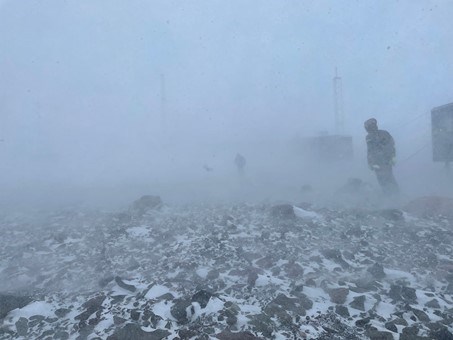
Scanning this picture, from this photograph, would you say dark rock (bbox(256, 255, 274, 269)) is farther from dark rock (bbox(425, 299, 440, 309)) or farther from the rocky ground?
dark rock (bbox(425, 299, 440, 309))

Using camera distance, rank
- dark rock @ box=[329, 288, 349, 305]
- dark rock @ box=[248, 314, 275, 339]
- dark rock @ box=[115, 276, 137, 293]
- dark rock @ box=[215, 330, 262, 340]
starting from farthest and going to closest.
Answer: dark rock @ box=[115, 276, 137, 293], dark rock @ box=[329, 288, 349, 305], dark rock @ box=[248, 314, 275, 339], dark rock @ box=[215, 330, 262, 340]

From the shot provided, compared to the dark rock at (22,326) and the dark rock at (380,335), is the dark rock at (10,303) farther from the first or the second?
the dark rock at (380,335)

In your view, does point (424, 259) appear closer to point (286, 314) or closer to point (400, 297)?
point (400, 297)

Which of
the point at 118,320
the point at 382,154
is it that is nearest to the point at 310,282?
the point at 118,320

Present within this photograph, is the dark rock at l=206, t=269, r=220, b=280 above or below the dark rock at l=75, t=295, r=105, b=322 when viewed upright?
above

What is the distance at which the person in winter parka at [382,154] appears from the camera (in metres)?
10.1

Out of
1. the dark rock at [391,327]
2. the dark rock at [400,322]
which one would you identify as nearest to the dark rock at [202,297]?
the dark rock at [391,327]

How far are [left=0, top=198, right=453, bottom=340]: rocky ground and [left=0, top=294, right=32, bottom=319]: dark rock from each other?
0.01m

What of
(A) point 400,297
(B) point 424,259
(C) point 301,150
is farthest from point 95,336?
(C) point 301,150

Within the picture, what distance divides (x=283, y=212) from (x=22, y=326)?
5326mm

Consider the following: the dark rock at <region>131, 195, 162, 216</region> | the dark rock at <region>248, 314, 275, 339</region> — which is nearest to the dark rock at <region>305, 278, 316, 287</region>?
the dark rock at <region>248, 314, 275, 339</region>

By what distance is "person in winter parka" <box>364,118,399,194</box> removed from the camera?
10134mm

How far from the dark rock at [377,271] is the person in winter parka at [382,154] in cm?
555

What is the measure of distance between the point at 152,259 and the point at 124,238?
1.33 metres
